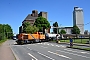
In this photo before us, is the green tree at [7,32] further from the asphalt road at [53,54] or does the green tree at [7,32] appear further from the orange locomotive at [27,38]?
the asphalt road at [53,54]

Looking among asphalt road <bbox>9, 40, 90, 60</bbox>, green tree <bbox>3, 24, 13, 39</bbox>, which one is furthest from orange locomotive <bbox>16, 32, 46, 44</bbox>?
green tree <bbox>3, 24, 13, 39</bbox>

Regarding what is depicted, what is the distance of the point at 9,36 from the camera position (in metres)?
163

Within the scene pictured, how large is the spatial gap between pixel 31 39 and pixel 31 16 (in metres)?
120

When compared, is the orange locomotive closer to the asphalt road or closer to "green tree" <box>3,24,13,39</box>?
the asphalt road

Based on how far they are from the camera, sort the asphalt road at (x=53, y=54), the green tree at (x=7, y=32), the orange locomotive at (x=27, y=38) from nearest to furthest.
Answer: the asphalt road at (x=53, y=54)
the orange locomotive at (x=27, y=38)
the green tree at (x=7, y=32)

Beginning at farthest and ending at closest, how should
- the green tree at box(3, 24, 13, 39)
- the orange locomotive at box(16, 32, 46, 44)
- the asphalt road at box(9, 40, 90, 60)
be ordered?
the green tree at box(3, 24, 13, 39) < the orange locomotive at box(16, 32, 46, 44) < the asphalt road at box(9, 40, 90, 60)

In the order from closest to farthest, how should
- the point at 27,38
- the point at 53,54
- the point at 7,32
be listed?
the point at 53,54 < the point at 27,38 < the point at 7,32

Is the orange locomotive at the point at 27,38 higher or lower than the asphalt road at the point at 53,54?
higher

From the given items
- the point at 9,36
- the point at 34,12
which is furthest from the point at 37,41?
the point at 34,12

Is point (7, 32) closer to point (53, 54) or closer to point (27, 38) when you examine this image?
point (27, 38)

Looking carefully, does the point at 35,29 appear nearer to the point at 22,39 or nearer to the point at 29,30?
the point at 29,30

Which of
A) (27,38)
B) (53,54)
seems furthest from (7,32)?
(53,54)

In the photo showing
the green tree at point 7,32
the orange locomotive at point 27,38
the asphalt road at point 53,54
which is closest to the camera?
the asphalt road at point 53,54

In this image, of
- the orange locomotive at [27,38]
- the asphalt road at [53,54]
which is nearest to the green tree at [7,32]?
the orange locomotive at [27,38]
